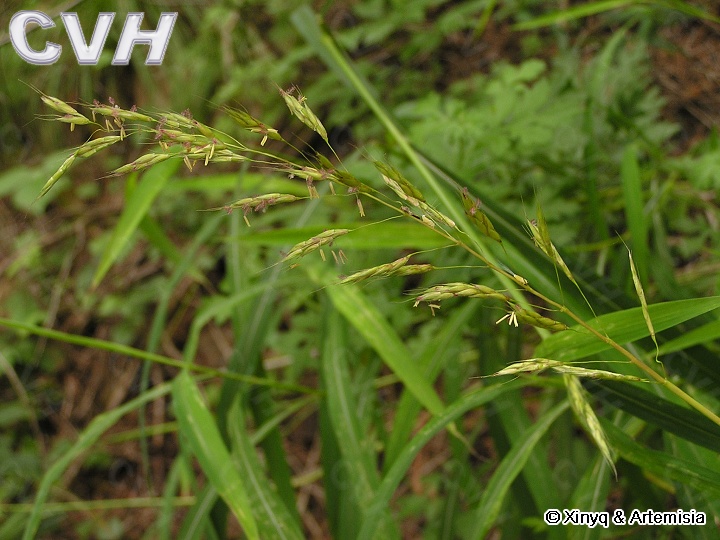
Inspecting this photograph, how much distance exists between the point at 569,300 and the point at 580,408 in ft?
0.77

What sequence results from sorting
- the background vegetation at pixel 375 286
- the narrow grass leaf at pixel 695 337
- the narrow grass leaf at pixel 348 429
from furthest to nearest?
the narrow grass leaf at pixel 348 429 < the background vegetation at pixel 375 286 < the narrow grass leaf at pixel 695 337

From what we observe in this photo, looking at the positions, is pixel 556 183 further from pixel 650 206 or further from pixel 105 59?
pixel 105 59

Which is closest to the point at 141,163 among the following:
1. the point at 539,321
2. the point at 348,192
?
the point at 348,192

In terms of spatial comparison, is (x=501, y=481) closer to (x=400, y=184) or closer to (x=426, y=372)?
(x=426, y=372)

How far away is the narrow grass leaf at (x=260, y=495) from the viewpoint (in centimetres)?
95

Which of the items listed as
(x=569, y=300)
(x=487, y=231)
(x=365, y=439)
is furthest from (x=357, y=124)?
(x=487, y=231)

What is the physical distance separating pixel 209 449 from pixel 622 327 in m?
0.57

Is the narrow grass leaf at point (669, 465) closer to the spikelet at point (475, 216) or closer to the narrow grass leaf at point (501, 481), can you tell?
the narrow grass leaf at point (501, 481)

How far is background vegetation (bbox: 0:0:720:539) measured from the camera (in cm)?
85

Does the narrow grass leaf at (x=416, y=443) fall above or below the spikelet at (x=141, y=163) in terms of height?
below

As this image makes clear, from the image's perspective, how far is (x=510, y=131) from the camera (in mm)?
1243

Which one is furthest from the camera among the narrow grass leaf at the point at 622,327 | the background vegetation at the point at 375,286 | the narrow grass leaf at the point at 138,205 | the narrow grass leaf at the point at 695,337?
the narrow grass leaf at the point at 138,205

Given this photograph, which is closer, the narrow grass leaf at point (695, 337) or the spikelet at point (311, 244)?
the spikelet at point (311, 244)

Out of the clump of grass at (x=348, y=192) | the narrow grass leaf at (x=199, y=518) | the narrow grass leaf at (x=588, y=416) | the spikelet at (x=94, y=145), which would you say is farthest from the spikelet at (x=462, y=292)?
the narrow grass leaf at (x=199, y=518)
